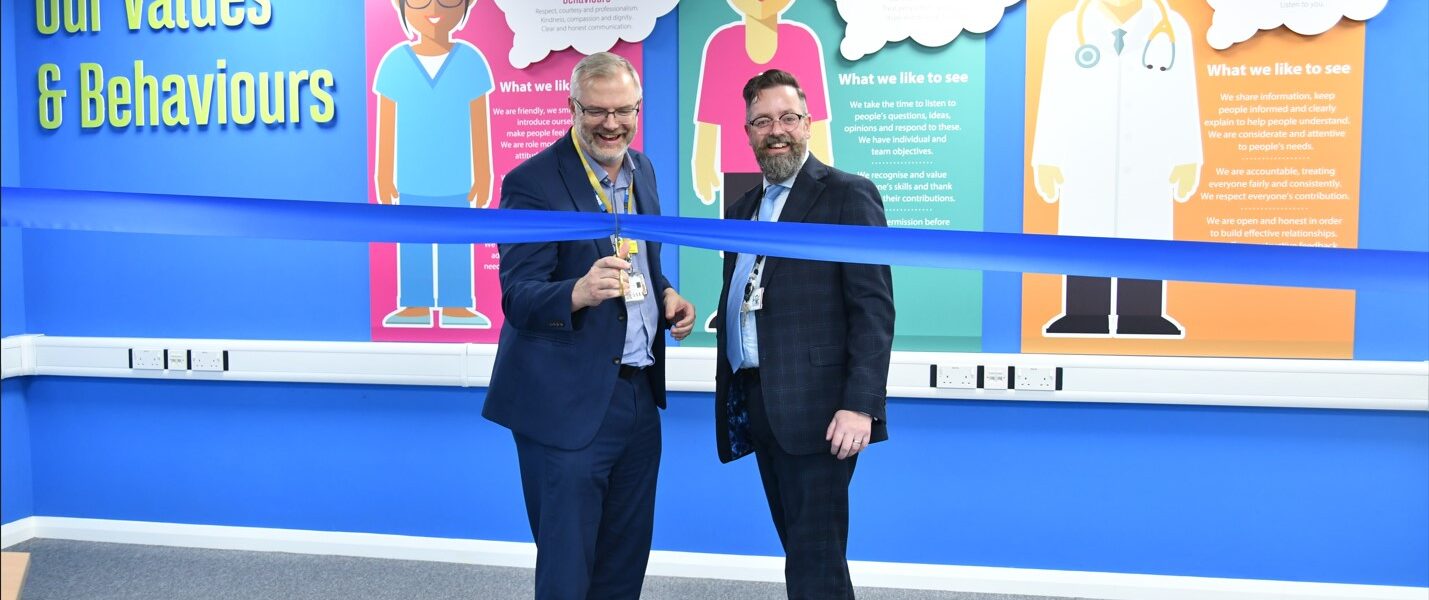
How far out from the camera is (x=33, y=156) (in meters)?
4.22

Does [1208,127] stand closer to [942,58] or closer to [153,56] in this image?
[942,58]

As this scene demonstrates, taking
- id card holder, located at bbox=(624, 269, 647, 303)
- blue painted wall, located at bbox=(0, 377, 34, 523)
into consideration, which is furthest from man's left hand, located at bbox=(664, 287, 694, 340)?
blue painted wall, located at bbox=(0, 377, 34, 523)

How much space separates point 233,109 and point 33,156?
957 mm

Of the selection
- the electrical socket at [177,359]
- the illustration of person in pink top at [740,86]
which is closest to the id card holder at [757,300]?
the illustration of person in pink top at [740,86]

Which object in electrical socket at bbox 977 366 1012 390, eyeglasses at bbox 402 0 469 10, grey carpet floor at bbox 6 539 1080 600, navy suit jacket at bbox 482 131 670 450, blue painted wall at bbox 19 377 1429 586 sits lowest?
grey carpet floor at bbox 6 539 1080 600

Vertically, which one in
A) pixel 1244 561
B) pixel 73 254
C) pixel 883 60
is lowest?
pixel 1244 561

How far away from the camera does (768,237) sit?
2393 mm

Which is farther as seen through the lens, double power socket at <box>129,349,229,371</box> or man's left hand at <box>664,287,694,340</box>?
double power socket at <box>129,349,229,371</box>

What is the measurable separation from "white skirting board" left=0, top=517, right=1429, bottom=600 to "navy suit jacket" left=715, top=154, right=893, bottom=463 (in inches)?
57.1

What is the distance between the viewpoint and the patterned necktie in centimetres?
263

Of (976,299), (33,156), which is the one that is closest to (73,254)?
(33,156)

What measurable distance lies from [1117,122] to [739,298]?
1670 mm

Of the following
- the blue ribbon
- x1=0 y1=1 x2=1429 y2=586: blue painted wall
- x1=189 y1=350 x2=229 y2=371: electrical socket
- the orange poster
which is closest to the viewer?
the blue ribbon

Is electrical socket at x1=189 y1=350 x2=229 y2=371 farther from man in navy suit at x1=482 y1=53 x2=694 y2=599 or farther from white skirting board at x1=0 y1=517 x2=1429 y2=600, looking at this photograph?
man in navy suit at x1=482 y1=53 x2=694 y2=599
